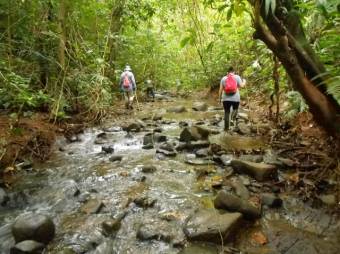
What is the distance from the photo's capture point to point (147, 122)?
1091cm

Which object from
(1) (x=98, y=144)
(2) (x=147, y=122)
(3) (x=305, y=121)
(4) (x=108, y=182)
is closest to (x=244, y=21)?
(2) (x=147, y=122)

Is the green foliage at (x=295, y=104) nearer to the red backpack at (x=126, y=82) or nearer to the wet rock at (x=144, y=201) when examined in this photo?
the wet rock at (x=144, y=201)

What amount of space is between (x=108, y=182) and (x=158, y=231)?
6.41ft

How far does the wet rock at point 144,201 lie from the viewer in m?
4.88

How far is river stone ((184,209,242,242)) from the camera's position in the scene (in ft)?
12.9

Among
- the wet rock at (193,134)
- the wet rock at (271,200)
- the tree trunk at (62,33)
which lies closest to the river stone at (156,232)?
the wet rock at (271,200)

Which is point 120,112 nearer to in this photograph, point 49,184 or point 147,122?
point 147,122

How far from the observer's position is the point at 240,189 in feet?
16.4

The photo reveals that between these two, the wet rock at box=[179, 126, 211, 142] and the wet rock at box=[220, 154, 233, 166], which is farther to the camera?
the wet rock at box=[179, 126, 211, 142]

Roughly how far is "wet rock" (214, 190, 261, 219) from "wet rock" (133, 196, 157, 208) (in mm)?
907

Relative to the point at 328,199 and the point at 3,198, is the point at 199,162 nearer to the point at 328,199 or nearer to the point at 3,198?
the point at 328,199

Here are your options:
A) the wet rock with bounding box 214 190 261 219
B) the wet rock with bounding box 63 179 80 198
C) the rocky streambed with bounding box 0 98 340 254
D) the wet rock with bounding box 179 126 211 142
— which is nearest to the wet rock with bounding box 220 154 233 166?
the rocky streambed with bounding box 0 98 340 254

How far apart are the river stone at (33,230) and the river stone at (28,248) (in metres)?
0.10

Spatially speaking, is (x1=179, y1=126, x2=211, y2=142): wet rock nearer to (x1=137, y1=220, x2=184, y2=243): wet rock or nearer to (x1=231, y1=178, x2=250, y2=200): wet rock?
(x1=231, y1=178, x2=250, y2=200): wet rock
